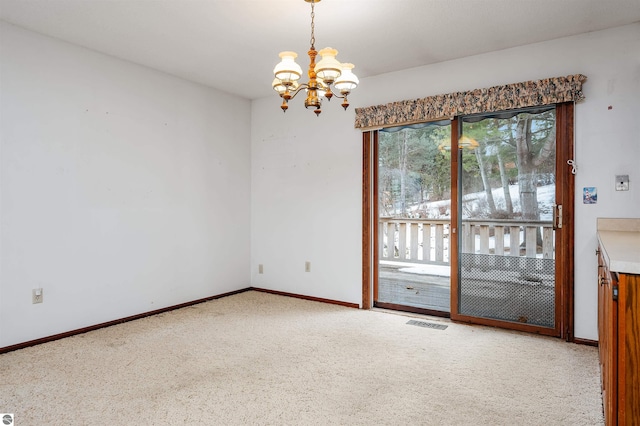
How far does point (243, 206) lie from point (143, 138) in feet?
5.22

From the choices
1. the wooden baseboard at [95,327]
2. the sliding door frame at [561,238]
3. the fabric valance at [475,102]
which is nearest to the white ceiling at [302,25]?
the fabric valance at [475,102]

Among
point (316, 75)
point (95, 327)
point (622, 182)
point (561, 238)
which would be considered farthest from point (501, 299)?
point (95, 327)

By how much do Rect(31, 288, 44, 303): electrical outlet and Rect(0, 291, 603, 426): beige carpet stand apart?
0.38 metres

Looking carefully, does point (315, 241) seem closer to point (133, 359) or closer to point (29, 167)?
point (133, 359)

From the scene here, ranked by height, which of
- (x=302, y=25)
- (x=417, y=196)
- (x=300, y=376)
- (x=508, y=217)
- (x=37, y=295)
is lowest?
(x=300, y=376)

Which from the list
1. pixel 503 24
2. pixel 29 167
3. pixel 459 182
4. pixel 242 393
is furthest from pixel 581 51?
pixel 29 167

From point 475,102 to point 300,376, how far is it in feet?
9.29

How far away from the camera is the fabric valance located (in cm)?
323

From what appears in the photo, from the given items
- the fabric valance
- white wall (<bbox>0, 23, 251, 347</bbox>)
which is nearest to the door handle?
the fabric valance

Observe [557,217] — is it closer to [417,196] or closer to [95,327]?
[417,196]

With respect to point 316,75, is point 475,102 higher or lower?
higher

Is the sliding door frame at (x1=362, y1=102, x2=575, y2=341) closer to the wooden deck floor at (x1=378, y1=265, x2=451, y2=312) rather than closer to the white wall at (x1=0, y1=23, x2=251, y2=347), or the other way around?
the wooden deck floor at (x1=378, y1=265, x2=451, y2=312)

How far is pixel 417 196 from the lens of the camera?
4293mm

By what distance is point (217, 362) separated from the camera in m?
2.84
